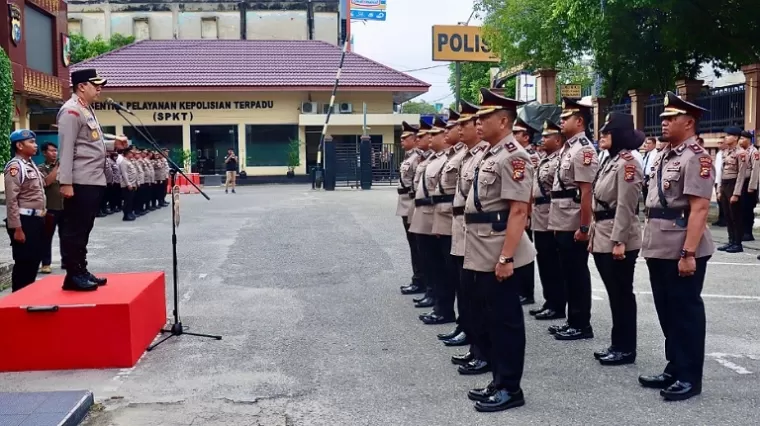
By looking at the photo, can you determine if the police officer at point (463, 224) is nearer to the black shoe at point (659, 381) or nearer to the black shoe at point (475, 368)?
the black shoe at point (475, 368)

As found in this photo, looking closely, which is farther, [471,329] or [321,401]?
[471,329]

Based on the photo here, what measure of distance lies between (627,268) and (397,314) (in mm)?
2688

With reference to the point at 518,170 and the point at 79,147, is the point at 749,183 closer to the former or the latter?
the point at 518,170

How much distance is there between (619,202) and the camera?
591cm

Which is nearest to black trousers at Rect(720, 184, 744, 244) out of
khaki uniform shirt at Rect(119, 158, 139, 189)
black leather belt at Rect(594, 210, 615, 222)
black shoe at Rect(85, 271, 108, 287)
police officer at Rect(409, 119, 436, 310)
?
police officer at Rect(409, 119, 436, 310)

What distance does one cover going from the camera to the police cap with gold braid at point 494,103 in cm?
519

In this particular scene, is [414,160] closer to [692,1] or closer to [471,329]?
[471,329]

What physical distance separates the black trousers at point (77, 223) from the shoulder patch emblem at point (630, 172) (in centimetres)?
415

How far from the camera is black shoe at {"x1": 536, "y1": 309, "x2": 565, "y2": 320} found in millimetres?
7680

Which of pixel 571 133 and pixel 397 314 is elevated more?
pixel 571 133

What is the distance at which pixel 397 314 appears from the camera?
796 centimetres

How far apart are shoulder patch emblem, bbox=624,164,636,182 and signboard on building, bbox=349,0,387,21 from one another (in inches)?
1328

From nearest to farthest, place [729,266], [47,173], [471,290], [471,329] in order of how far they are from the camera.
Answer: [471,290] < [471,329] < [47,173] < [729,266]

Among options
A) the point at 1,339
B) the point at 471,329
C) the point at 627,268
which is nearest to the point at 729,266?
the point at 627,268
